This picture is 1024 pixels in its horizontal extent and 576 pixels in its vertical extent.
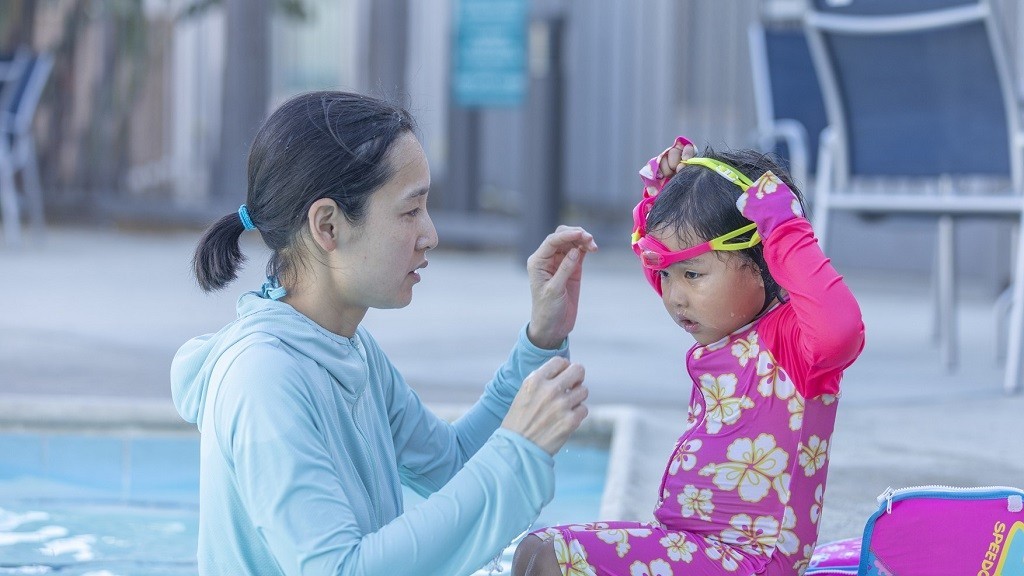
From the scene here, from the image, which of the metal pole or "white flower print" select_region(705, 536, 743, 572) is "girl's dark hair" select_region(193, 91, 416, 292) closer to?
"white flower print" select_region(705, 536, 743, 572)

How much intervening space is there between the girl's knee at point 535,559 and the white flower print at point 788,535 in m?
0.31

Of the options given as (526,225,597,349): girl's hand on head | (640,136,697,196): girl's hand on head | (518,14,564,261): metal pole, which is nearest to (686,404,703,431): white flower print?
(526,225,597,349): girl's hand on head

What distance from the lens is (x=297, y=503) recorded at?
4.63 ft

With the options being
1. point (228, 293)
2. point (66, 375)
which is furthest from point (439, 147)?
point (66, 375)

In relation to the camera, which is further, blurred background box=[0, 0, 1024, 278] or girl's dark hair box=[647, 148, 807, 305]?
blurred background box=[0, 0, 1024, 278]

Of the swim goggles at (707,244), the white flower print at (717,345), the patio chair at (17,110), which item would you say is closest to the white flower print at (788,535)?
the white flower print at (717,345)

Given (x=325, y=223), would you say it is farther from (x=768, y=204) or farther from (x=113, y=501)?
(x=113, y=501)

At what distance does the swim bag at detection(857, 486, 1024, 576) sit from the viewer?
1.85 metres

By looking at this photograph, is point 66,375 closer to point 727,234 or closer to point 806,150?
point 727,234

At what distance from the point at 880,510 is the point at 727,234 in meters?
0.47

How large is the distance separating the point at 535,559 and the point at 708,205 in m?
0.54

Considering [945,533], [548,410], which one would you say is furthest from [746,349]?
[548,410]

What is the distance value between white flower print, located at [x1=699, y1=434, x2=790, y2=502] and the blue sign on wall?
666cm

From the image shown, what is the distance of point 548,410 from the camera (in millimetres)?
1459
